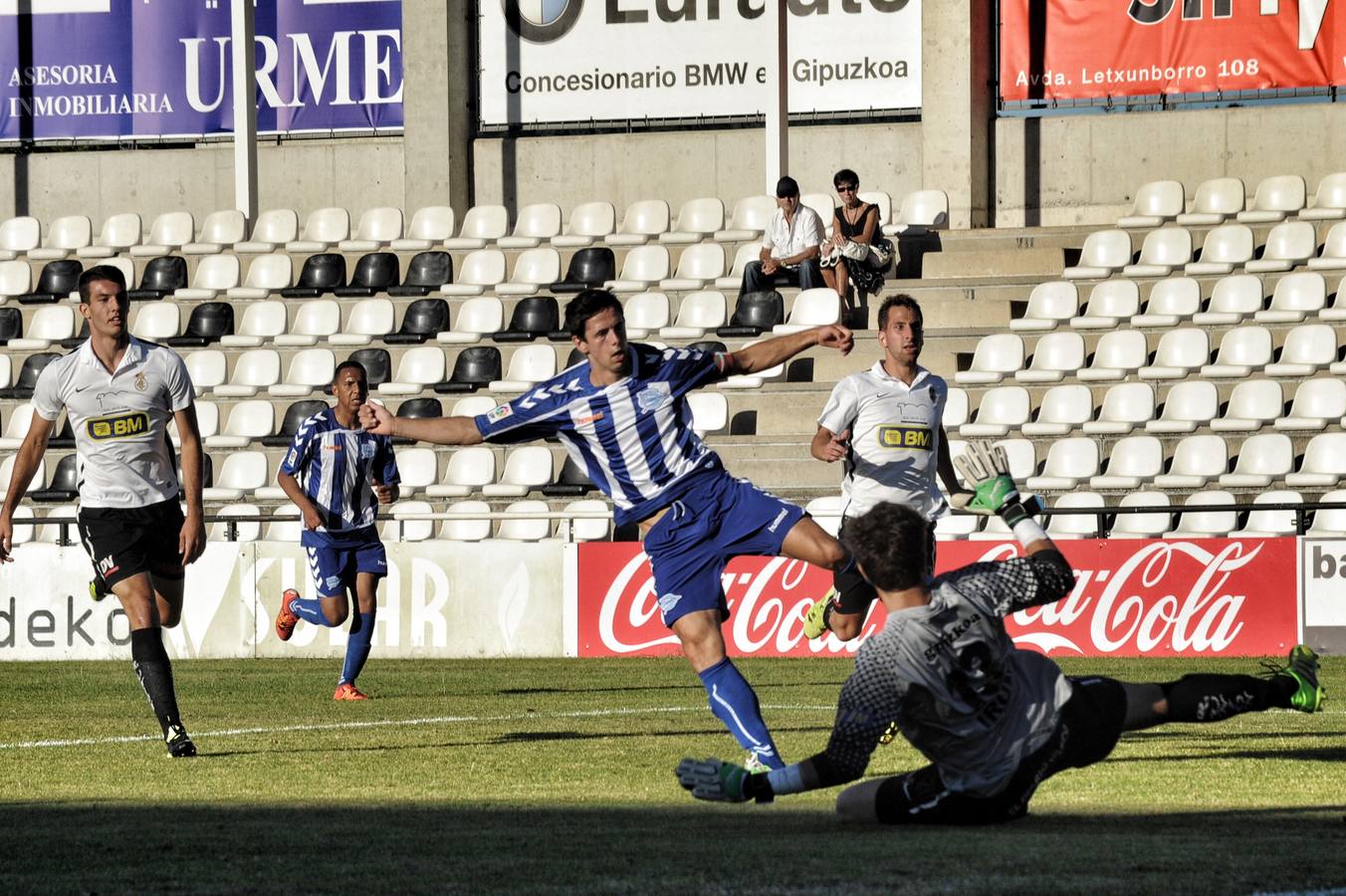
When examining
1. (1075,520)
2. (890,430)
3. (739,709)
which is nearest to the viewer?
(739,709)

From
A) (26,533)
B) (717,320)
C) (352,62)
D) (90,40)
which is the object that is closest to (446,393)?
(717,320)

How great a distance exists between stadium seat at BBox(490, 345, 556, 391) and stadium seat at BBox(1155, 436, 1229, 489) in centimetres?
704

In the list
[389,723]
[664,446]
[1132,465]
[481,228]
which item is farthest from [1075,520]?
[664,446]

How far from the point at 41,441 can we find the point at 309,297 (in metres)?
16.0

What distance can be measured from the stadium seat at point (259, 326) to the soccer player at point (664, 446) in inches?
689

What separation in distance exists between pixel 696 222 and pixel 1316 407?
834cm

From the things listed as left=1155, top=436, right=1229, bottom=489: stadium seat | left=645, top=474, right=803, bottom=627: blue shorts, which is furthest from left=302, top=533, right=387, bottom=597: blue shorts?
left=1155, top=436, right=1229, bottom=489: stadium seat

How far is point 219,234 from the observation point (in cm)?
2733

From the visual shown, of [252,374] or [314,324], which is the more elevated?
[314,324]

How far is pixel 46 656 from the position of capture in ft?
66.6

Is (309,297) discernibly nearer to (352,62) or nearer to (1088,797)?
(352,62)

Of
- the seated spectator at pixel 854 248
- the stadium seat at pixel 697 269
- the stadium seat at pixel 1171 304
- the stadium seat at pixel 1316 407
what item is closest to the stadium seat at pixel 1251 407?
the stadium seat at pixel 1316 407

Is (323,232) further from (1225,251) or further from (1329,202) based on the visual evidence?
(1329,202)

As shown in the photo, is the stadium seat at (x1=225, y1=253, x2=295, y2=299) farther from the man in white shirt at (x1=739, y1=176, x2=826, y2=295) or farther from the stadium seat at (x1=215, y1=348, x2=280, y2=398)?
the man in white shirt at (x1=739, y1=176, x2=826, y2=295)
